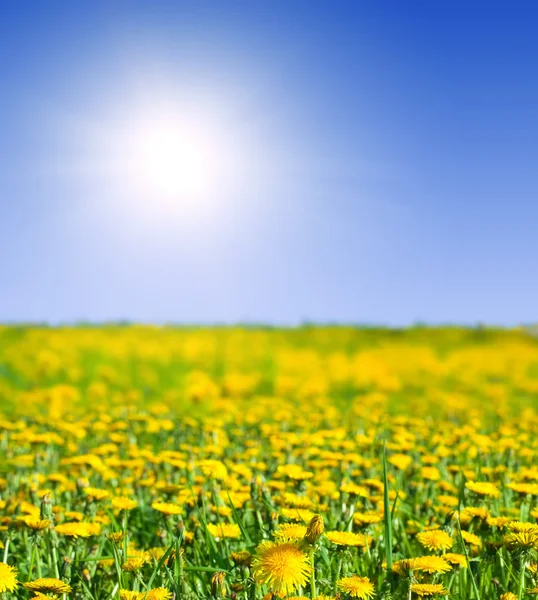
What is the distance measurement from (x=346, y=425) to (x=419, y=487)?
2.39 metres

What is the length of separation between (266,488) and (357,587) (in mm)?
1037

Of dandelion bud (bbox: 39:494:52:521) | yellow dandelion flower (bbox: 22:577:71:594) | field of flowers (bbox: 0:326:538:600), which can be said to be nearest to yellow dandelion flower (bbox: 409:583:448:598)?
field of flowers (bbox: 0:326:538:600)

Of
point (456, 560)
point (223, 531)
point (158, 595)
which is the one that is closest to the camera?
point (158, 595)

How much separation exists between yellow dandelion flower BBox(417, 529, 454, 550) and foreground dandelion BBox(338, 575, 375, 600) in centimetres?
50

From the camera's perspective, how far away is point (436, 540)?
2.57 m

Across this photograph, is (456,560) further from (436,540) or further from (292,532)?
(292,532)

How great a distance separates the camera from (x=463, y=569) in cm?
272

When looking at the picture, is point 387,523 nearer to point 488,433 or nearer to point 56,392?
point 488,433

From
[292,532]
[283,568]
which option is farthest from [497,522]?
[283,568]

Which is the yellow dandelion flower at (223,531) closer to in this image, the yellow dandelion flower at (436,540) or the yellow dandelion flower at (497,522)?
the yellow dandelion flower at (436,540)

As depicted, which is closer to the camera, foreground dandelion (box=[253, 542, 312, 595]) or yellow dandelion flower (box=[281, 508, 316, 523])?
foreground dandelion (box=[253, 542, 312, 595])

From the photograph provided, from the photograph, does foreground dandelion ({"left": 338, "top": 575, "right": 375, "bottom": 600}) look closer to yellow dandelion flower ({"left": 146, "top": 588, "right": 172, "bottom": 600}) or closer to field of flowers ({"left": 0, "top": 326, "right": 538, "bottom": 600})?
field of flowers ({"left": 0, "top": 326, "right": 538, "bottom": 600})

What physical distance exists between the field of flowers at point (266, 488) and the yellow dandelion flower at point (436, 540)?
0.04 ft

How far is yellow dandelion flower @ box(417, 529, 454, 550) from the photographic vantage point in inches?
100.0
